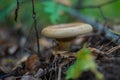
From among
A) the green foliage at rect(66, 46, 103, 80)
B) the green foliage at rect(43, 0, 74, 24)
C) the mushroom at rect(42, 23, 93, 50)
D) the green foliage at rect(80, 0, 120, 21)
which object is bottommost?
the green foliage at rect(80, 0, 120, 21)

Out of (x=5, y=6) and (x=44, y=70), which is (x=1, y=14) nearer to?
(x=5, y=6)

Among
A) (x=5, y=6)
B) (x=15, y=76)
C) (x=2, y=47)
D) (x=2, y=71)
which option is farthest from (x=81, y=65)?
(x=5, y=6)

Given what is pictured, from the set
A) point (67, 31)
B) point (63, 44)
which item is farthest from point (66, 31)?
point (63, 44)

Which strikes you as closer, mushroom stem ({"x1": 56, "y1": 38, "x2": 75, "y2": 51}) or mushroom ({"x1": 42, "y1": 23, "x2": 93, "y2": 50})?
mushroom ({"x1": 42, "y1": 23, "x2": 93, "y2": 50})

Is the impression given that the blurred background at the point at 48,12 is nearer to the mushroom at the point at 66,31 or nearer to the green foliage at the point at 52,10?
the green foliage at the point at 52,10

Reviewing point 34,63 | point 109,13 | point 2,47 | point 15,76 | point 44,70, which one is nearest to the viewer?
point 44,70

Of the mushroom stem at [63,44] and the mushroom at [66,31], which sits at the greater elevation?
the mushroom at [66,31]

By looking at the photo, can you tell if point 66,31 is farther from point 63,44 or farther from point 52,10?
point 52,10

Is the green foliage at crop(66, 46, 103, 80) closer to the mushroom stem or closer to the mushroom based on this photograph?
the mushroom

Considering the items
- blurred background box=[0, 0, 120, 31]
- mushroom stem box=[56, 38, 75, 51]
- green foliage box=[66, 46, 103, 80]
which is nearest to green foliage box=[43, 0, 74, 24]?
blurred background box=[0, 0, 120, 31]

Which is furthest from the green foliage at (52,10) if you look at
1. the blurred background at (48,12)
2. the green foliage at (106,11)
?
the green foliage at (106,11)

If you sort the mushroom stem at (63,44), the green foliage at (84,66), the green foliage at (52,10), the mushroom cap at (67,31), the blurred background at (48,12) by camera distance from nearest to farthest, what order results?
the green foliage at (84,66) < the mushroom cap at (67,31) < the mushroom stem at (63,44) < the blurred background at (48,12) < the green foliage at (52,10)
